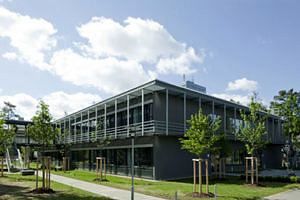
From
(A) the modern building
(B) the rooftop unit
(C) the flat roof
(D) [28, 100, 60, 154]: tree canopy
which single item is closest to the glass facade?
(A) the modern building

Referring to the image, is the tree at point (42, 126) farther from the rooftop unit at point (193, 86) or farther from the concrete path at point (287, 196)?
the rooftop unit at point (193, 86)

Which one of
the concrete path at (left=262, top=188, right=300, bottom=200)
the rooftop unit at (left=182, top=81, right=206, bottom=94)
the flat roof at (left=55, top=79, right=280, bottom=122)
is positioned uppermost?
the rooftop unit at (left=182, top=81, right=206, bottom=94)

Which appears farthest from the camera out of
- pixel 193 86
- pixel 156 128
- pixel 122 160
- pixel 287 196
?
pixel 193 86

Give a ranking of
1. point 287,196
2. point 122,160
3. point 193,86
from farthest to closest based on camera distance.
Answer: point 193,86
point 122,160
point 287,196


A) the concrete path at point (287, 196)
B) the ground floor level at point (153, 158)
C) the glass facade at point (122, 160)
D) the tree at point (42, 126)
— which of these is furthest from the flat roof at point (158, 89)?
the concrete path at point (287, 196)

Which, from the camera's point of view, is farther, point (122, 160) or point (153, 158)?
point (122, 160)

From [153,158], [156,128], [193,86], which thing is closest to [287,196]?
[153,158]

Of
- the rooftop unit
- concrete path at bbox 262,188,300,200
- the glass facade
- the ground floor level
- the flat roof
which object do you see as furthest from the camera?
the rooftop unit

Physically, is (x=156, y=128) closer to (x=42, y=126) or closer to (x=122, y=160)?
(x=122, y=160)

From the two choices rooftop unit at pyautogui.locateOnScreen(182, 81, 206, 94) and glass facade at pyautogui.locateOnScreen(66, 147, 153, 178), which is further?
rooftop unit at pyautogui.locateOnScreen(182, 81, 206, 94)

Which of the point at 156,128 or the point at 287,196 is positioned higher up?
the point at 156,128

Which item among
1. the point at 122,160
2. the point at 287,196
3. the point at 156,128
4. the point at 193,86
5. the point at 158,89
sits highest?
the point at 193,86

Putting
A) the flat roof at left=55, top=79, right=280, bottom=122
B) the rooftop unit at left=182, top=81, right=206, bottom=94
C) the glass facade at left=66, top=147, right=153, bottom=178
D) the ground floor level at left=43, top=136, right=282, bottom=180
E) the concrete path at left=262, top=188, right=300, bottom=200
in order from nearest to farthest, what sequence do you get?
the concrete path at left=262, top=188, right=300, bottom=200, the flat roof at left=55, top=79, right=280, bottom=122, the ground floor level at left=43, top=136, right=282, bottom=180, the glass facade at left=66, top=147, right=153, bottom=178, the rooftop unit at left=182, top=81, right=206, bottom=94

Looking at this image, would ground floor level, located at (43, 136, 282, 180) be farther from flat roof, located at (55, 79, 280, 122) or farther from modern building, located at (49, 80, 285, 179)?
flat roof, located at (55, 79, 280, 122)
